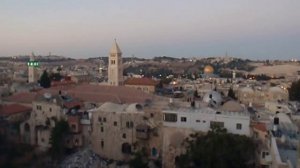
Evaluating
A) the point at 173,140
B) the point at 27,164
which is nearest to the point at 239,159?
the point at 173,140

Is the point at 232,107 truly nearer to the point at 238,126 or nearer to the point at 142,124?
the point at 238,126

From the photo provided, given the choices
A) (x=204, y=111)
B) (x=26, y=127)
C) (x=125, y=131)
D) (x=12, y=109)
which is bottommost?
(x=26, y=127)

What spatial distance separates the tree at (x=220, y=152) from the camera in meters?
21.7

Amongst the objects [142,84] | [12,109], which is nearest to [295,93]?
[142,84]

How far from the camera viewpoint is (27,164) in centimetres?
2491

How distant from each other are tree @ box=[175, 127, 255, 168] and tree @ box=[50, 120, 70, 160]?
28.7 feet

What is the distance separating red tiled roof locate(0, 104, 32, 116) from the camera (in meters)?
29.7

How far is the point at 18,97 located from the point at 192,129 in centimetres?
1764

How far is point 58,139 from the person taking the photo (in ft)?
87.2

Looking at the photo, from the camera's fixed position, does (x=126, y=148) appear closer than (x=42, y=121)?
Yes

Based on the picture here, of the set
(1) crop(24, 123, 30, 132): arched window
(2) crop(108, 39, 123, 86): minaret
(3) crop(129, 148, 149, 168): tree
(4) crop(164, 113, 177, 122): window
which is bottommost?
(3) crop(129, 148, 149, 168): tree

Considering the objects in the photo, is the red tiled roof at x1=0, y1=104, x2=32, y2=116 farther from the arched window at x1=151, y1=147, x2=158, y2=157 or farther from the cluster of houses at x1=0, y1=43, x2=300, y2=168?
the arched window at x1=151, y1=147, x2=158, y2=157

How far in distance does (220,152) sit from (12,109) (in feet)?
55.9

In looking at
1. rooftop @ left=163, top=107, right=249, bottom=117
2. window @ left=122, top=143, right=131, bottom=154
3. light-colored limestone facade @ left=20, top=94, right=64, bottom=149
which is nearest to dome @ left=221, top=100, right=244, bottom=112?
rooftop @ left=163, top=107, right=249, bottom=117
